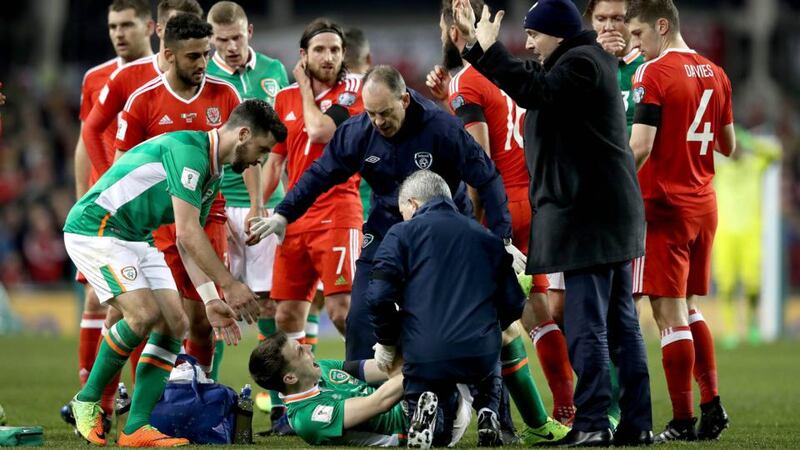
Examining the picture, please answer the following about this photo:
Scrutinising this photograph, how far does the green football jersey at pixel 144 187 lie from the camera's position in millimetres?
7102

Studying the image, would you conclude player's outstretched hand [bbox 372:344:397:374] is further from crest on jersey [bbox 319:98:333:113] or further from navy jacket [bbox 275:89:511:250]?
crest on jersey [bbox 319:98:333:113]

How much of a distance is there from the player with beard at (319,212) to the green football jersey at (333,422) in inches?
70.5

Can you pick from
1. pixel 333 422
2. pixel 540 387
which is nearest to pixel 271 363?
pixel 333 422

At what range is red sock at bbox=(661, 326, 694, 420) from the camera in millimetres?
7508

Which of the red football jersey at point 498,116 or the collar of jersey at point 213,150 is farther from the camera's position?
the red football jersey at point 498,116

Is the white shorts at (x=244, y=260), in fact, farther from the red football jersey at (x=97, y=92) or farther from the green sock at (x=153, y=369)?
the green sock at (x=153, y=369)

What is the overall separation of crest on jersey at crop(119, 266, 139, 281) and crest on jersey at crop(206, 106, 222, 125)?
60.1 inches

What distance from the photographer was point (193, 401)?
24.2 ft

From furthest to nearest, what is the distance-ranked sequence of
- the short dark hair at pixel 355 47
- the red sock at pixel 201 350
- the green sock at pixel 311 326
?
1. the short dark hair at pixel 355 47
2. the green sock at pixel 311 326
3. the red sock at pixel 201 350

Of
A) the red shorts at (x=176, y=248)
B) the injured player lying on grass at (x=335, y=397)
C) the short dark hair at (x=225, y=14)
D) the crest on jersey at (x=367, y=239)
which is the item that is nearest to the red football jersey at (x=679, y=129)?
the crest on jersey at (x=367, y=239)

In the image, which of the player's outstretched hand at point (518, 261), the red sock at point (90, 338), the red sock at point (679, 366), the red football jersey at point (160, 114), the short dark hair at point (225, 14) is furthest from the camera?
the short dark hair at point (225, 14)

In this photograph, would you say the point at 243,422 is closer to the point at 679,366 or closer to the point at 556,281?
the point at 556,281

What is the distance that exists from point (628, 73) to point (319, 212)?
7.64ft

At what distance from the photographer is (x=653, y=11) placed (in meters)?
7.74
